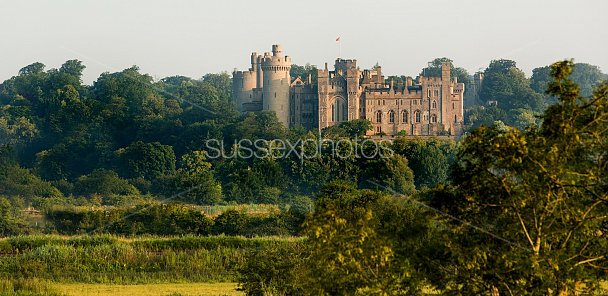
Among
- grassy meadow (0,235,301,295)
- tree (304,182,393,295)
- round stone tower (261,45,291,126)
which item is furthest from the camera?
round stone tower (261,45,291,126)

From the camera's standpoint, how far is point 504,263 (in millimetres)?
12211

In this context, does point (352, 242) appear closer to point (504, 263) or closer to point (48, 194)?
point (504, 263)

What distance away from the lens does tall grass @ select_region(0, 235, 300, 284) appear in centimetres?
2602

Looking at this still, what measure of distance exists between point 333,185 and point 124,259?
47.5ft

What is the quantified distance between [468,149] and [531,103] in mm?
76168

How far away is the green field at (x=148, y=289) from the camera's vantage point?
891 inches

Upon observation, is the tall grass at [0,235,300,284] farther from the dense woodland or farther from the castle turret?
the castle turret

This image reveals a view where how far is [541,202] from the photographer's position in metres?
12.3

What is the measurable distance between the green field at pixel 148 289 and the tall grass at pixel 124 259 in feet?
2.03

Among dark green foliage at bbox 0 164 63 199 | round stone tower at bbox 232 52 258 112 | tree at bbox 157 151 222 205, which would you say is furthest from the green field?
round stone tower at bbox 232 52 258 112

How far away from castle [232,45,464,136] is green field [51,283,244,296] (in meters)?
45.7

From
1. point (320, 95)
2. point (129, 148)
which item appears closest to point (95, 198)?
point (129, 148)

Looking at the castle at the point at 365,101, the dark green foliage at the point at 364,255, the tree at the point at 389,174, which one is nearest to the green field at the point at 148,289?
the dark green foliage at the point at 364,255

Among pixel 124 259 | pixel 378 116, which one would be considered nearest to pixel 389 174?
pixel 378 116
